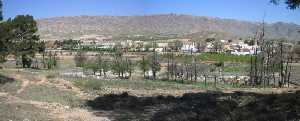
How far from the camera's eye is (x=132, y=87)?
5831 cm

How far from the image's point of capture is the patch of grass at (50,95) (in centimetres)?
4088

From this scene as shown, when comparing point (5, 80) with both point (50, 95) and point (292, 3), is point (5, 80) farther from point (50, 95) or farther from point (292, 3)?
point (292, 3)

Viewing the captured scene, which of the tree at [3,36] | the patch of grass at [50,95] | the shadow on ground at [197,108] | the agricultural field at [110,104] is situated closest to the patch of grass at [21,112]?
the agricultural field at [110,104]

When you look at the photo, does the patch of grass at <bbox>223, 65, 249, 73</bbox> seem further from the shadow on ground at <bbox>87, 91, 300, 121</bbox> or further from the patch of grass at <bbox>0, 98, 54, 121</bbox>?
the patch of grass at <bbox>0, 98, 54, 121</bbox>

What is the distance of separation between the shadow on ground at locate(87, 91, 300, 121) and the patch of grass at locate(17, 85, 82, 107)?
1740mm

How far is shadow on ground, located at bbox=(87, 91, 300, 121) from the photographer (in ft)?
85.4

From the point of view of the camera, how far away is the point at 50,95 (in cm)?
4356

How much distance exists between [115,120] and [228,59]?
143991 mm

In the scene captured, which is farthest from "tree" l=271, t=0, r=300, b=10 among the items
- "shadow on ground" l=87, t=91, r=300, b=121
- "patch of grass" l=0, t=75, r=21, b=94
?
"patch of grass" l=0, t=75, r=21, b=94

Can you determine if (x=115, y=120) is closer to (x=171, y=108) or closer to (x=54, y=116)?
(x=54, y=116)

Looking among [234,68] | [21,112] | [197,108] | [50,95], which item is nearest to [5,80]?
[50,95]

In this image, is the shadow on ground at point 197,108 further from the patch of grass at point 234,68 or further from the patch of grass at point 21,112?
the patch of grass at point 234,68

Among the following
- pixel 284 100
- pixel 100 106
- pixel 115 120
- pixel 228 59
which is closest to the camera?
pixel 284 100

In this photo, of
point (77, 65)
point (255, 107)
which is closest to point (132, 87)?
point (255, 107)
